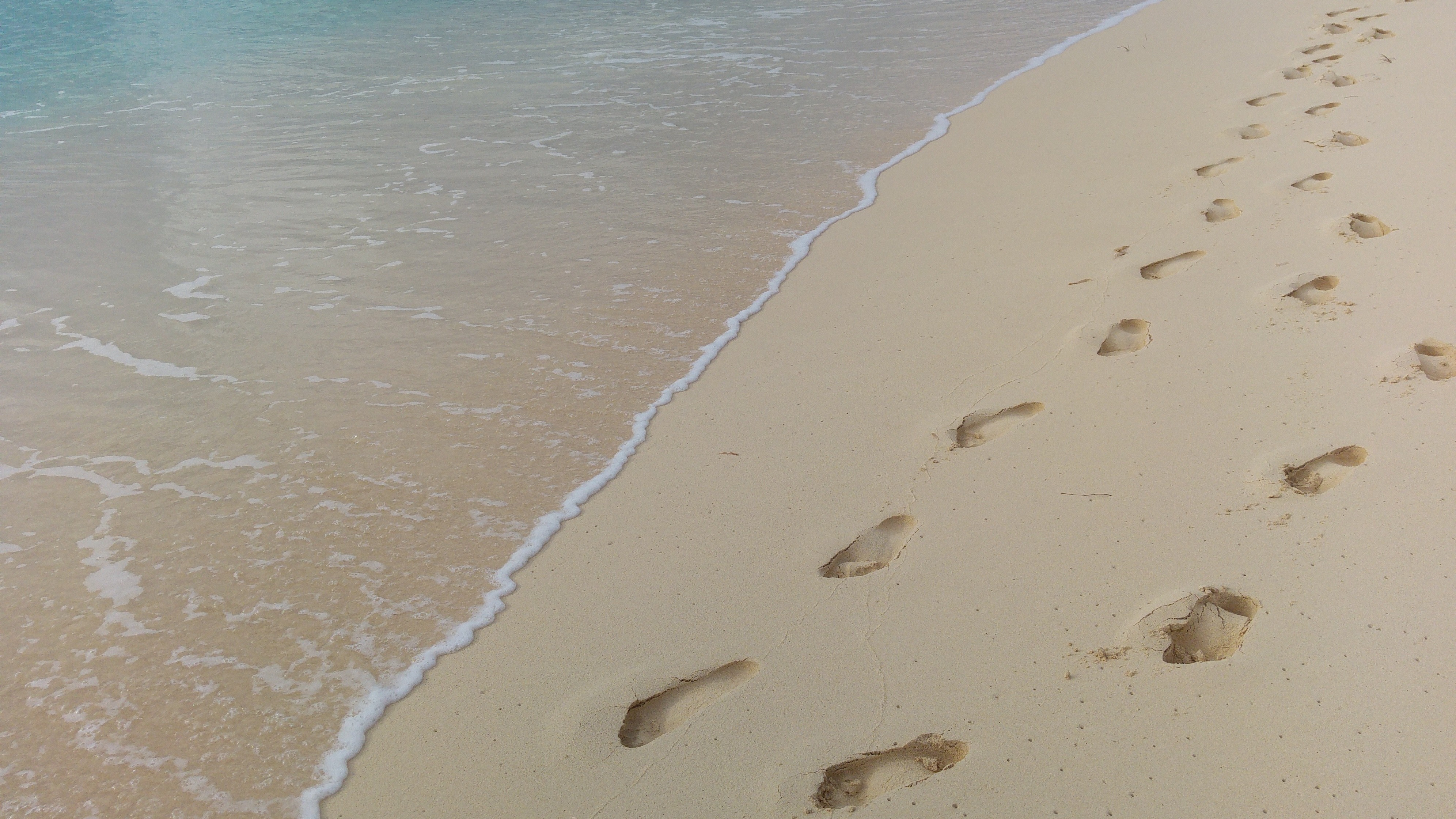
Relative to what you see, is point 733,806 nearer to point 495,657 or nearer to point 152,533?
point 495,657

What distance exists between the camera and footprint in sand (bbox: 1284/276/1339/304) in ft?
10.7

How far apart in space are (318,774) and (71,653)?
35.2 inches

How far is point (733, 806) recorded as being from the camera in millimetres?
1917

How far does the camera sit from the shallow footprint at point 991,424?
115 inches

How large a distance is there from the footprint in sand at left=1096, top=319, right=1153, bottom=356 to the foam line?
139 centimetres

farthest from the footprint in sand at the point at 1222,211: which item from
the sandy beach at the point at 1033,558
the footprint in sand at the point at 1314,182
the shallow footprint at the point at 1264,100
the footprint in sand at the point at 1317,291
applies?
the shallow footprint at the point at 1264,100

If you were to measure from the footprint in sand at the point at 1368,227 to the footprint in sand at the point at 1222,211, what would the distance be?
44 cm

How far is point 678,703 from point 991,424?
1.37m

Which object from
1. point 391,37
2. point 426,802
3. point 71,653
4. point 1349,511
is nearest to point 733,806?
point 426,802

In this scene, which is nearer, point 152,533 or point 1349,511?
point 1349,511

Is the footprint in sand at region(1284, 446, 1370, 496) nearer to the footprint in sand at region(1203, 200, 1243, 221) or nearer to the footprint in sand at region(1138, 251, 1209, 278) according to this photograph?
the footprint in sand at region(1138, 251, 1209, 278)

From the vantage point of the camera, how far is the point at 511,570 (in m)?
2.72

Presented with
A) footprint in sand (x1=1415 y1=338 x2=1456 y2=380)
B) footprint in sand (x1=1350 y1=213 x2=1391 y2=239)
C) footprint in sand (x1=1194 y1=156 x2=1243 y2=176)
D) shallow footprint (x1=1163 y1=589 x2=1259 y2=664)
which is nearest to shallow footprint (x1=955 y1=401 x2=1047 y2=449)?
shallow footprint (x1=1163 y1=589 x2=1259 y2=664)

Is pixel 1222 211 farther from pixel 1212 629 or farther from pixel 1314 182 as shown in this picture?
pixel 1212 629
